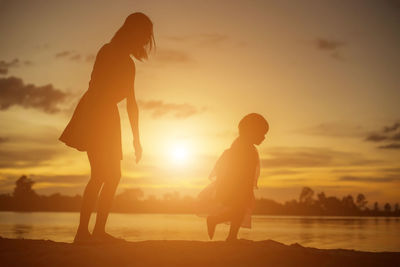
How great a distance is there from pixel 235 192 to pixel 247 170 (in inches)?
17.4

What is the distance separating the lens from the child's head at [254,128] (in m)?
8.46

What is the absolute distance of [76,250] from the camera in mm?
5613

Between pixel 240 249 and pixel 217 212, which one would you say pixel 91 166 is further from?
pixel 217 212

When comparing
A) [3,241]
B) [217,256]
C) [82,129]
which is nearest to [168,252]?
[217,256]

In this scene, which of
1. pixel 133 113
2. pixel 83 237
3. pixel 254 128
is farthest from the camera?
pixel 254 128

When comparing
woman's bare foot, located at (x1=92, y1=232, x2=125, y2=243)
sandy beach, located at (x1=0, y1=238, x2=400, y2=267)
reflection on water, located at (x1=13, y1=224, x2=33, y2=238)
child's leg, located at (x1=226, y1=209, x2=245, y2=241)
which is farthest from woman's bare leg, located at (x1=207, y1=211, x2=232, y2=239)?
reflection on water, located at (x1=13, y1=224, x2=33, y2=238)

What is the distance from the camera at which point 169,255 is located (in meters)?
5.54

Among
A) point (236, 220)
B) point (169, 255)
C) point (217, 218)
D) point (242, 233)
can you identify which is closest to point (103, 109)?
point (169, 255)

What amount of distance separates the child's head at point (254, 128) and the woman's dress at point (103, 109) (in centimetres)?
250

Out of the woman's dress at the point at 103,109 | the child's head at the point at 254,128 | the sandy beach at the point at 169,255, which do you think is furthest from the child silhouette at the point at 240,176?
the woman's dress at the point at 103,109

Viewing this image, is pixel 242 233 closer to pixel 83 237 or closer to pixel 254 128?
pixel 254 128

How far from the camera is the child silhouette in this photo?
8461 millimetres

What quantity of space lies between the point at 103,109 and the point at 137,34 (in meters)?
1.13

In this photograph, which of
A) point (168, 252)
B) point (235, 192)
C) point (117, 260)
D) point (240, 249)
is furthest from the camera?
point (235, 192)
